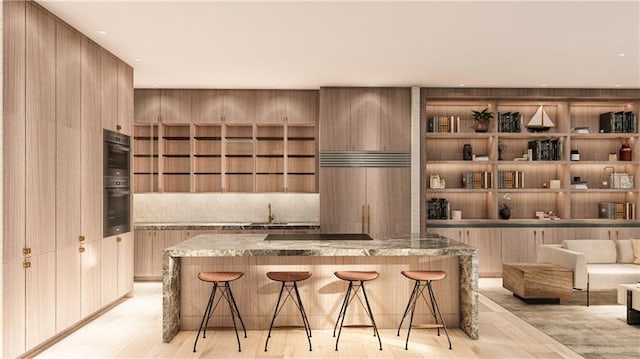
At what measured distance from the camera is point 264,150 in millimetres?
7727

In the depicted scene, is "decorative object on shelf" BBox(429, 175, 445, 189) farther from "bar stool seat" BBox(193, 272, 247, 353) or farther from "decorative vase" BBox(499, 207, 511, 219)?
"bar stool seat" BBox(193, 272, 247, 353)

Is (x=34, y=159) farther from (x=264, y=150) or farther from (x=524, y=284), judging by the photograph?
(x=524, y=284)

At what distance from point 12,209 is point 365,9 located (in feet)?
10.5

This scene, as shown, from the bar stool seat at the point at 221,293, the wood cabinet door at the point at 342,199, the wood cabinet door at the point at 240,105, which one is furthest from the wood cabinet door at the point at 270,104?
the bar stool seat at the point at 221,293

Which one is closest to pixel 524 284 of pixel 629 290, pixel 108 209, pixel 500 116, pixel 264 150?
pixel 629 290

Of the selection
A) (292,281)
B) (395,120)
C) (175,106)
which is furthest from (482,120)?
(175,106)

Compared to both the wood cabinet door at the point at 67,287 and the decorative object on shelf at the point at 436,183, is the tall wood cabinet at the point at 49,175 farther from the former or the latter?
the decorative object on shelf at the point at 436,183

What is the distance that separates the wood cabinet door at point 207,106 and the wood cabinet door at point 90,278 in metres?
2.87

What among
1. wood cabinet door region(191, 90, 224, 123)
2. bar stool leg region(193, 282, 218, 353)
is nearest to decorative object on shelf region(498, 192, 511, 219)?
wood cabinet door region(191, 90, 224, 123)

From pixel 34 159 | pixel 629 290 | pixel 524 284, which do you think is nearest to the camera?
pixel 34 159

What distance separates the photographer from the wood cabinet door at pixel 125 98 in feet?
18.8

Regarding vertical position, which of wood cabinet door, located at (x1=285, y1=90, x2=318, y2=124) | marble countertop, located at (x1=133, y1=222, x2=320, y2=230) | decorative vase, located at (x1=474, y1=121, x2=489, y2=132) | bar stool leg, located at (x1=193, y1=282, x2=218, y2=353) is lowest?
bar stool leg, located at (x1=193, y1=282, x2=218, y2=353)

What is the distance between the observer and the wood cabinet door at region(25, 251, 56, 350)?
12.7ft

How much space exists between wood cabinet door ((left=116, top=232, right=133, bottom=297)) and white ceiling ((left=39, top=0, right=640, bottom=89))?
2151 millimetres
